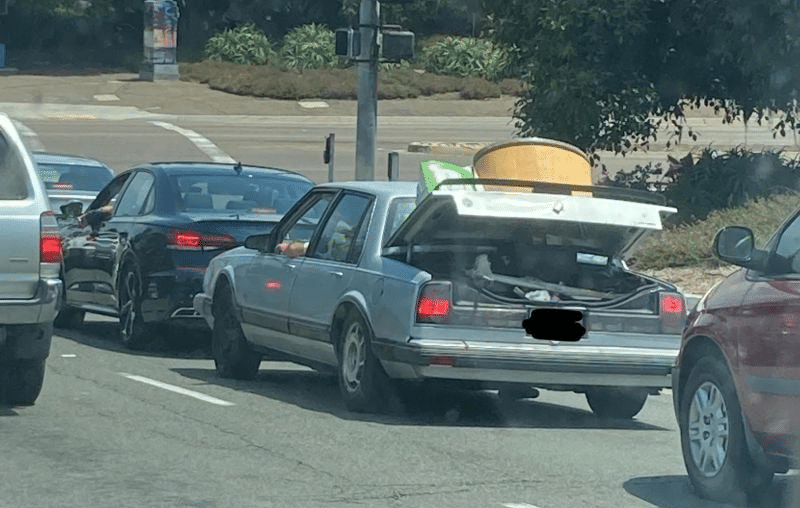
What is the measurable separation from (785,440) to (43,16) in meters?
53.6

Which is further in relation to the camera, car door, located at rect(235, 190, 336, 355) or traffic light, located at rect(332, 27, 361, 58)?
traffic light, located at rect(332, 27, 361, 58)

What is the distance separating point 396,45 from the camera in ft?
73.5

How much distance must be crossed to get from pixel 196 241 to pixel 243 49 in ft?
145

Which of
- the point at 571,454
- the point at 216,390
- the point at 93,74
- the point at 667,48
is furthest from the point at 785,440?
the point at 93,74

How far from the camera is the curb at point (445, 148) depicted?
3831 cm

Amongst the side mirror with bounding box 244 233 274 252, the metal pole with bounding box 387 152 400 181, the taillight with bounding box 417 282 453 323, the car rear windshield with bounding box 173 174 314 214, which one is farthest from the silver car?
the metal pole with bounding box 387 152 400 181

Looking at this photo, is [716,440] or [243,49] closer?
[716,440]

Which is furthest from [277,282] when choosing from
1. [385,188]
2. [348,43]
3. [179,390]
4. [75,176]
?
[348,43]

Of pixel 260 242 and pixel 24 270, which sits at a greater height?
pixel 24 270

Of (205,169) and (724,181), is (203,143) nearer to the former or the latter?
(724,181)

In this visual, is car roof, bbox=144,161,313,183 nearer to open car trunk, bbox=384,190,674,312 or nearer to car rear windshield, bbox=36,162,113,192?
open car trunk, bbox=384,190,674,312

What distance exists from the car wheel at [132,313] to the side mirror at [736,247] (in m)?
6.97

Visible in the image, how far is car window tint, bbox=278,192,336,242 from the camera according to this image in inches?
474

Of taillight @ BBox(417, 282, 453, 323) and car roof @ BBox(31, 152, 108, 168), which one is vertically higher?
taillight @ BBox(417, 282, 453, 323)
